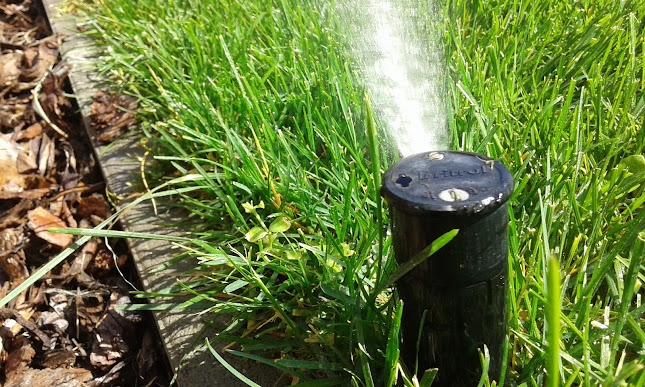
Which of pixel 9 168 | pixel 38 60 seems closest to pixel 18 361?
pixel 9 168

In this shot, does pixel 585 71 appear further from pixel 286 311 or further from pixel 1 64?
pixel 1 64

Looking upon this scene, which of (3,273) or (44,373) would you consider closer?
(44,373)

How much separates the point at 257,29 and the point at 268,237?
1.32 m

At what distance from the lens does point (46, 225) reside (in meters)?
2.15

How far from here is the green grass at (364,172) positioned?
1183 mm

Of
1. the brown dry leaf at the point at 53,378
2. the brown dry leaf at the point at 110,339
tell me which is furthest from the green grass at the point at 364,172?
the brown dry leaf at the point at 53,378

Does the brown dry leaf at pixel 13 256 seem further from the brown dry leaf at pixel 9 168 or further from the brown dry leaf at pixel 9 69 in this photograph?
the brown dry leaf at pixel 9 69

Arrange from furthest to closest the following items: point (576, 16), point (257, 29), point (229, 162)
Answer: point (257, 29), point (576, 16), point (229, 162)

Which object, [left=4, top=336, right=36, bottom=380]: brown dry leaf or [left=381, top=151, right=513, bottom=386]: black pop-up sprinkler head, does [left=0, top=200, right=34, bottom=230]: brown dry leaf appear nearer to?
[left=4, top=336, right=36, bottom=380]: brown dry leaf

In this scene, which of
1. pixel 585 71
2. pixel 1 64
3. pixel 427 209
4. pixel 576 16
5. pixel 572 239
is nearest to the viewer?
pixel 427 209

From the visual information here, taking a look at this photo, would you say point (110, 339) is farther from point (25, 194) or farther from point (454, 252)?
point (454, 252)

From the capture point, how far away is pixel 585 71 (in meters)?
1.99

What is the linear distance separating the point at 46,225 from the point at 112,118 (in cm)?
53

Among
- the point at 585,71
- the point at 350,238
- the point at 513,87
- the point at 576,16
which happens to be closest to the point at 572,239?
the point at 350,238
